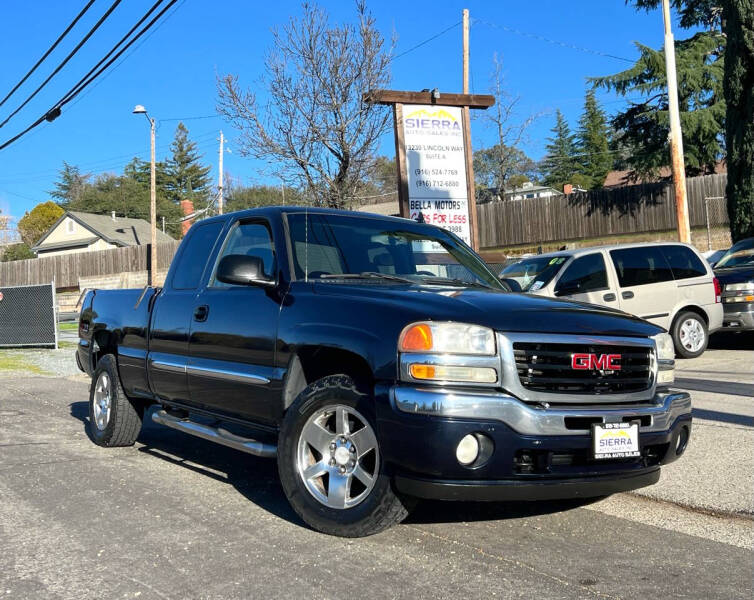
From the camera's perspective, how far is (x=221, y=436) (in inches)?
199

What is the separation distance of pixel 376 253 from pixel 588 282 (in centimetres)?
710

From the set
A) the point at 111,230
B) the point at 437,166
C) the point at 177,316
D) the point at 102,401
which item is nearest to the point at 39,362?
the point at 437,166

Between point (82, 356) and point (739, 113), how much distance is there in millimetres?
22478

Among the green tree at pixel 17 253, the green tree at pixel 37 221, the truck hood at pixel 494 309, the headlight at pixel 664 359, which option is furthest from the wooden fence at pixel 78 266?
the headlight at pixel 664 359

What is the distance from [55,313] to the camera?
62.6ft

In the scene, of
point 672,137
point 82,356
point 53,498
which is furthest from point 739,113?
point 53,498

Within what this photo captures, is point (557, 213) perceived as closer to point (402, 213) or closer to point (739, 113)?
point (739, 113)

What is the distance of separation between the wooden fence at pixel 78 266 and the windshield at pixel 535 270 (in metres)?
37.0

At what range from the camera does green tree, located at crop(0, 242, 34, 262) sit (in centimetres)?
7419

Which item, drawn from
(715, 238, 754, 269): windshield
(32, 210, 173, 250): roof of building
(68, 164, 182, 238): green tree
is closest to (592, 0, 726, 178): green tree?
(715, 238, 754, 269): windshield

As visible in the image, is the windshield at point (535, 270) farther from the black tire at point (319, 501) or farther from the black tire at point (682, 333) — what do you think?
the black tire at point (319, 501)

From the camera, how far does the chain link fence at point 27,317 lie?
19375 mm

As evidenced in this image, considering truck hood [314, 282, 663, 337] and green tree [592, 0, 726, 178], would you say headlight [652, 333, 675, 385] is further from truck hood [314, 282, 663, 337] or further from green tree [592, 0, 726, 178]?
green tree [592, 0, 726, 178]

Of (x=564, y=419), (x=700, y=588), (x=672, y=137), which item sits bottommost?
(x=700, y=588)
